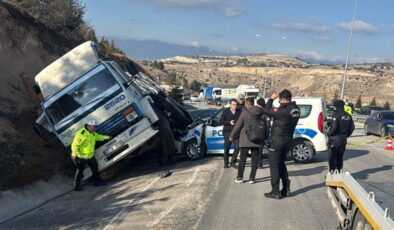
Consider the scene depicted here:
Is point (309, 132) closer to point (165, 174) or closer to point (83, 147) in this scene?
point (165, 174)

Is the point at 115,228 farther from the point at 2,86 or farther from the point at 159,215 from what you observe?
the point at 2,86

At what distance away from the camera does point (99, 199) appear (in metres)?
9.89

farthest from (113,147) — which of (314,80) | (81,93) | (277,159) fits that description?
(314,80)

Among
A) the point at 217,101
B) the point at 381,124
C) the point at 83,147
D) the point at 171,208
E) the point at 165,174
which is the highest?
the point at 83,147

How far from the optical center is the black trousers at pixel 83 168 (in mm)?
11023

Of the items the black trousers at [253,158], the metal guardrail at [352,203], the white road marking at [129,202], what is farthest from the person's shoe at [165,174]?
the metal guardrail at [352,203]

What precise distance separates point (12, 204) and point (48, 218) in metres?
1.24

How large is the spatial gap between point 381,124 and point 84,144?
1627 cm

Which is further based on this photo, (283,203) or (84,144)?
(84,144)

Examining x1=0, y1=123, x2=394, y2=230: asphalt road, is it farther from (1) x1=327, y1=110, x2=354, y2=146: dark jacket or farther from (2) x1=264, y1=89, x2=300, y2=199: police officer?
(1) x1=327, y1=110, x2=354, y2=146: dark jacket

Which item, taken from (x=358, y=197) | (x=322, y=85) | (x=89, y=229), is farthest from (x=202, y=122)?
(x=322, y=85)

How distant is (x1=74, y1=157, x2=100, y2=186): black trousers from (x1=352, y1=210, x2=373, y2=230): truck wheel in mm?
7270

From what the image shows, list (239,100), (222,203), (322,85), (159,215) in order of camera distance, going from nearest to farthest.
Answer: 1. (159,215)
2. (222,203)
3. (239,100)
4. (322,85)

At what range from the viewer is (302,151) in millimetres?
12797
